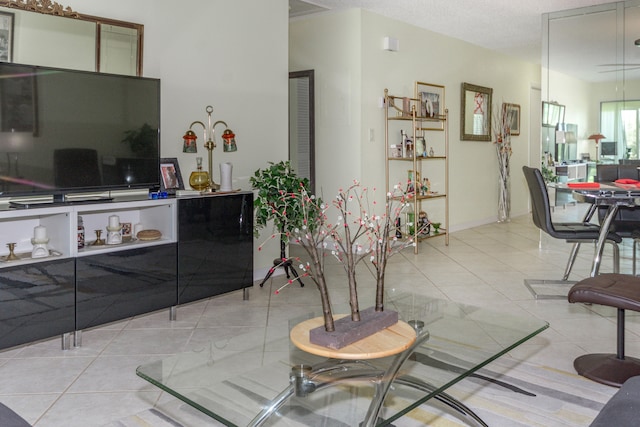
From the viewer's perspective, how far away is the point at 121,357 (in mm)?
3049

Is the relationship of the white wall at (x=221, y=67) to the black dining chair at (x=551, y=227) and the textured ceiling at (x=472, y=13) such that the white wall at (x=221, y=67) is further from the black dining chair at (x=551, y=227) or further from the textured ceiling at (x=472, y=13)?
the black dining chair at (x=551, y=227)

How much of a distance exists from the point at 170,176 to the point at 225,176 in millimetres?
401

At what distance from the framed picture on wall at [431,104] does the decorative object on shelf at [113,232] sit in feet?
13.2

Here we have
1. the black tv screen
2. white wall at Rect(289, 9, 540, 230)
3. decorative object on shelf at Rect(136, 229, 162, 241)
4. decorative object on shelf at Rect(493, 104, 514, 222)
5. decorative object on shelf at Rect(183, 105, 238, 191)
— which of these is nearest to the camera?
the black tv screen

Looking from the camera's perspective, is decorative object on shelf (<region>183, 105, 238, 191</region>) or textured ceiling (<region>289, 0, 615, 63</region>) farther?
textured ceiling (<region>289, 0, 615, 63</region>)

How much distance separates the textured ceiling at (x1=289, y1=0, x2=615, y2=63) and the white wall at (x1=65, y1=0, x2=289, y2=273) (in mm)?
1106

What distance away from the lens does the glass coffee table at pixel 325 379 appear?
169cm

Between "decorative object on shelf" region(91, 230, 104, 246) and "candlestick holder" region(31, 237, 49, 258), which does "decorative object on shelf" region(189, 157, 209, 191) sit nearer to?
"decorative object on shelf" region(91, 230, 104, 246)

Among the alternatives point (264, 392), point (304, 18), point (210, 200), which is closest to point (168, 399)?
point (264, 392)

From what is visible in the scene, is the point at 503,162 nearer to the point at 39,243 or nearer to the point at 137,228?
the point at 137,228

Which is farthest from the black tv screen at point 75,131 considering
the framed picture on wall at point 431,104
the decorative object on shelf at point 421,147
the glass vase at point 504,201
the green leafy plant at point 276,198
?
the glass vase at point 504,201

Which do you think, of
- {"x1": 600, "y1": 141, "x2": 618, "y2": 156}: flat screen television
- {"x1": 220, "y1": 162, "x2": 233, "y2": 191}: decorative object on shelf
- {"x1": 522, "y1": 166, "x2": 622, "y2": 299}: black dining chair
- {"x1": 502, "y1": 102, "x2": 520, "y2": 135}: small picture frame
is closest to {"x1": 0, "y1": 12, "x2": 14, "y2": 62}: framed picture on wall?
{"x1": 220, "y1": 162, "x2": 233, "y2": 191}: decorative object on shelf

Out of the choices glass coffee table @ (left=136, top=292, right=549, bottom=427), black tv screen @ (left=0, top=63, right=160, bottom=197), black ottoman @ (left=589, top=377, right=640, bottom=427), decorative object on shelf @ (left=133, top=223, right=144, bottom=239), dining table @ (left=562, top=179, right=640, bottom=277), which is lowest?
glass coffee table @ (left=136, top=292, right=549, bottom=427)

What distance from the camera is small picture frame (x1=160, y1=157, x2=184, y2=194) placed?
3.90 meters
